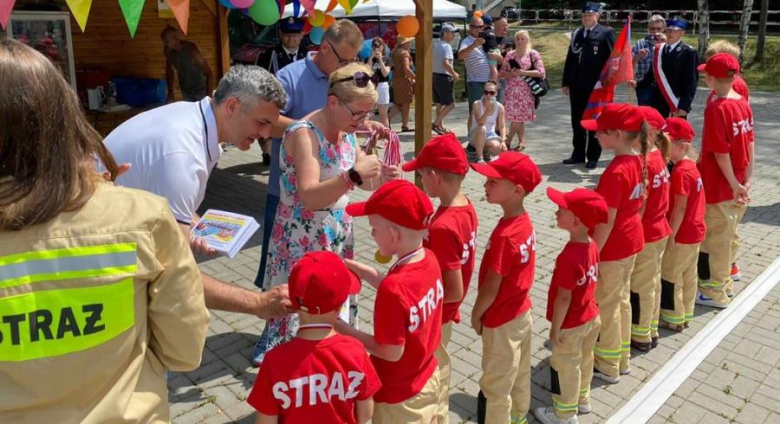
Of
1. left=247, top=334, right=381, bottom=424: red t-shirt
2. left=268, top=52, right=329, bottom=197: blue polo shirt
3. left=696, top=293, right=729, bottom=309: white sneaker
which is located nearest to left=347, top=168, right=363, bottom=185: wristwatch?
left=247, top=334, right=381, bottom=424: red t-shirt

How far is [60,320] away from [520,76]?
952 cm

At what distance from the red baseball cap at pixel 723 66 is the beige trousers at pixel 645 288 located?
1.42 meters

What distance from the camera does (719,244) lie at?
5.02 metres

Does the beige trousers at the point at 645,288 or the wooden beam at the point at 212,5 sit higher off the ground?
the wooden beam at the point at 212,5

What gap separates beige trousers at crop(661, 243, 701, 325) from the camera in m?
4.57

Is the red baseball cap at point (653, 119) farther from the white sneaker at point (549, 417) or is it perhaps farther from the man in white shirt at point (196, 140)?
the man in white shirt at point (196, 140)

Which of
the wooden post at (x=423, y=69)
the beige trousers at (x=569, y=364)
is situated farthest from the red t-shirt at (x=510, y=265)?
the wooden post at (x=423, y=69)

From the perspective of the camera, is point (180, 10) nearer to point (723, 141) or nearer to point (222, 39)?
point (723, 141)

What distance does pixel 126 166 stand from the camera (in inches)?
90.2

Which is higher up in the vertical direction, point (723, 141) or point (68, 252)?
point (68, 252)

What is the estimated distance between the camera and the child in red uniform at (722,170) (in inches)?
188

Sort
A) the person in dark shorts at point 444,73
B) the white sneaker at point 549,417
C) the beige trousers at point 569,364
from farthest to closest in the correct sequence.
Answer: the person in dark shorts at point 444,73, the white sneaker at point 549,417, the beige trousers at point 569,364

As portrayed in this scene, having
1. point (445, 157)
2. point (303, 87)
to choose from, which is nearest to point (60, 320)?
point (445, 157)

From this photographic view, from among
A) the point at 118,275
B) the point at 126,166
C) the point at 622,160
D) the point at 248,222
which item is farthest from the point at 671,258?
the point at 118,275
